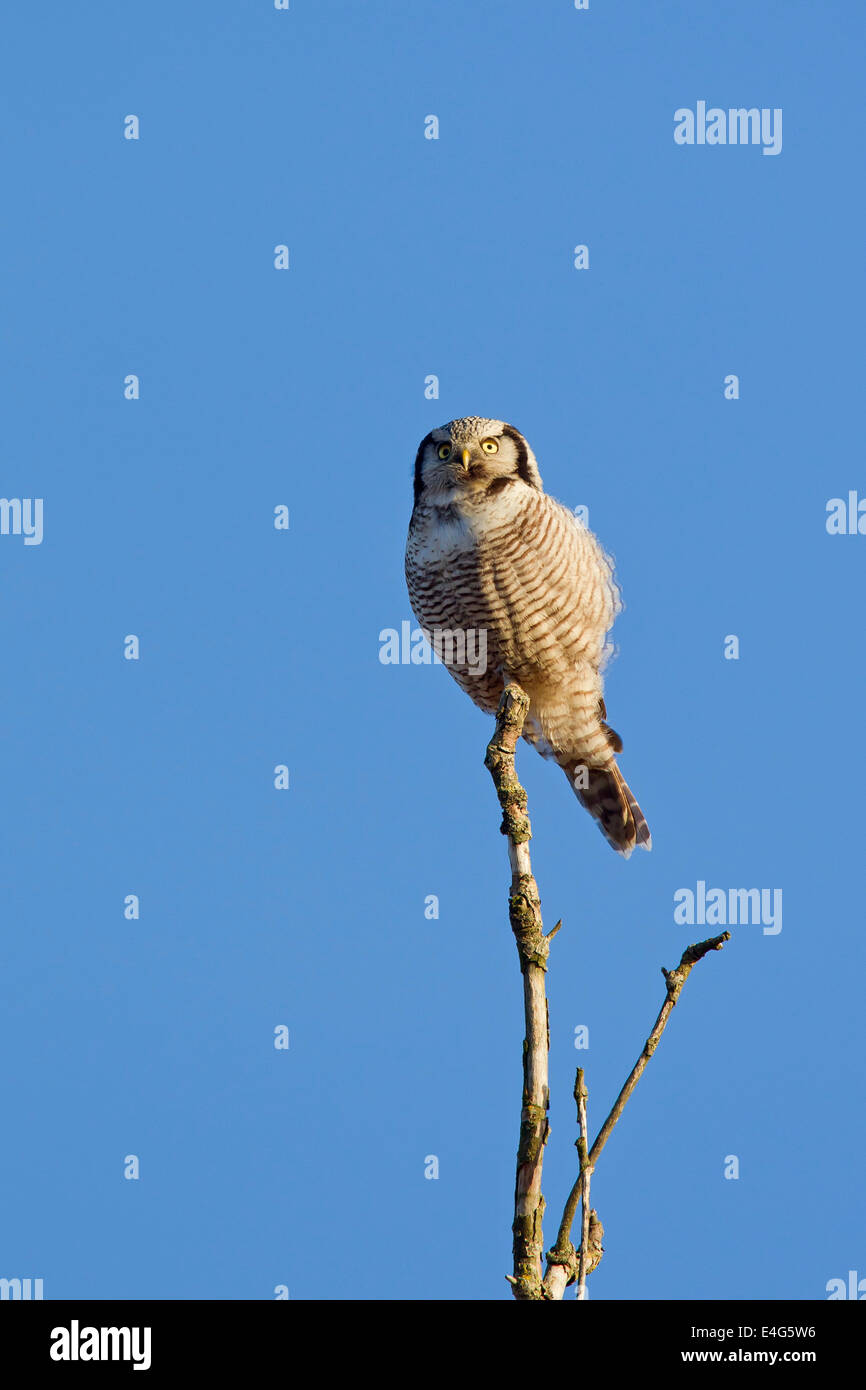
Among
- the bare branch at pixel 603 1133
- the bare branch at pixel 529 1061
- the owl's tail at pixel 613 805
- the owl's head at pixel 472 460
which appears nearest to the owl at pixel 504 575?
the owl's head at pixel 472 460

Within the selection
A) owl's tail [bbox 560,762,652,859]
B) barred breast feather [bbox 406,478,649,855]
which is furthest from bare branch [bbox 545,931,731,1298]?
owl's tail [bbox 560,762,652,859]

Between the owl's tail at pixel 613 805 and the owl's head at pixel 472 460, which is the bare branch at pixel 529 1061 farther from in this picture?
the owl's tail at pixel 613 805

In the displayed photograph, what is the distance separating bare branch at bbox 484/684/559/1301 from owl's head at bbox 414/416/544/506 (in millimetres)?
2828

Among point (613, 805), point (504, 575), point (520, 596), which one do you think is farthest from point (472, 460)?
point (613, 805)

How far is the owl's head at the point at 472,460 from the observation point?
25.1 ft

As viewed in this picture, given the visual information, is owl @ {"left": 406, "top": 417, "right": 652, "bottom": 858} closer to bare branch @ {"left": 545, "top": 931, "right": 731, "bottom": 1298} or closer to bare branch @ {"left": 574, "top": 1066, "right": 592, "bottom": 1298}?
bare branch @ {"left": 545, "top": 931, "right": 731, "bottom": 1298}

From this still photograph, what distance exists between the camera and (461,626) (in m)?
7.81

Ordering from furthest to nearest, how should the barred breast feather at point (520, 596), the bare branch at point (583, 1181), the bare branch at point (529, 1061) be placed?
the barred breast feather at point (520, 596) → the bare branch at point (529, 1061) → the bare branch at point (583, 1181)

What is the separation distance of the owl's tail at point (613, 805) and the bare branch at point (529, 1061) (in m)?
3.55

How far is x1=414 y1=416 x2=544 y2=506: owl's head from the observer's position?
7.66 metres
